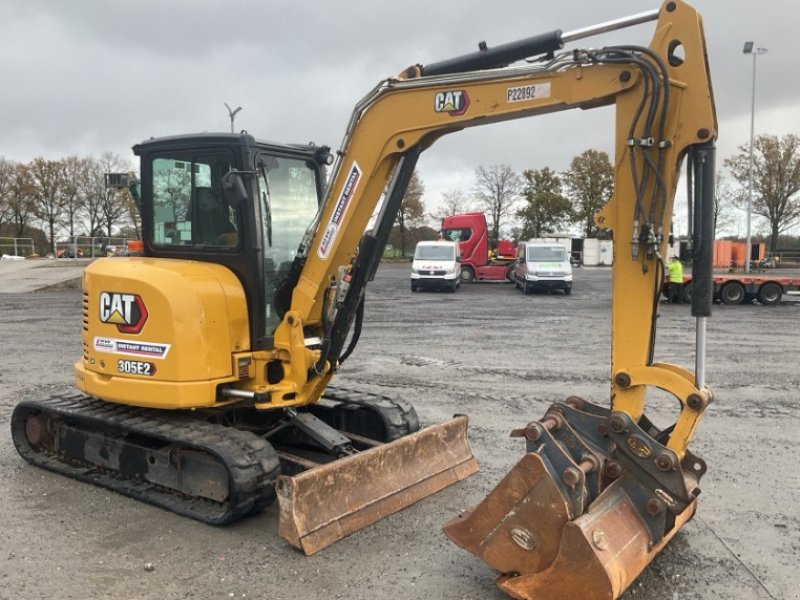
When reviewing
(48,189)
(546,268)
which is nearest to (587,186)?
(546,268)

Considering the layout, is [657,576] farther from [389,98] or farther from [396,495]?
[389,98]

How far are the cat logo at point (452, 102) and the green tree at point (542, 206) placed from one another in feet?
188

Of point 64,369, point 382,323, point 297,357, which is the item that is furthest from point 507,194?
point 297,357

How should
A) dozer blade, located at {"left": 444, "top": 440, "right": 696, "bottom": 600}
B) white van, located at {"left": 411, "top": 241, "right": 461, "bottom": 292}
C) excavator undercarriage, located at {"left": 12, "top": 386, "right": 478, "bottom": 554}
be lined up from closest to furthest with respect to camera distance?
dozer blade, located at {"left": 444, "top": 440, "right": 696, "bottom": 600} < excavator undercarriage, located at {"left": 12, "top": 386, "right": 478, "bottom": 554} < white van, located at {"left": 411, "top": 241, "right": 461, "bottom": 292}

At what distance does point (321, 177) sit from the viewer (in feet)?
19.2

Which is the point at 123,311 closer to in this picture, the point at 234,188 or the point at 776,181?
the point at 234,188

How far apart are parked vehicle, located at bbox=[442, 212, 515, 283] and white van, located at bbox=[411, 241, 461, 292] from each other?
5.53 m

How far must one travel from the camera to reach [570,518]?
3.55 meters

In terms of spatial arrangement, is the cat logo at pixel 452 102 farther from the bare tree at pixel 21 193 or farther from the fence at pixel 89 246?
the bare tree at pixel 21 193

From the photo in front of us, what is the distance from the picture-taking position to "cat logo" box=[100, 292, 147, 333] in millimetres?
5121

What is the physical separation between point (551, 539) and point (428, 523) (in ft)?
4.71

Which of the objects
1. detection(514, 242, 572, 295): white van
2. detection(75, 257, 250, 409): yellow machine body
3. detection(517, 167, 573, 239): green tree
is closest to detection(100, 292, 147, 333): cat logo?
detection(75, 257, 250, 409): yellow machine body

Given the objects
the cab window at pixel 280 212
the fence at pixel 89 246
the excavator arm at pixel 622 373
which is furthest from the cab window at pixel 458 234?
the excavator arm at pixel 622 373

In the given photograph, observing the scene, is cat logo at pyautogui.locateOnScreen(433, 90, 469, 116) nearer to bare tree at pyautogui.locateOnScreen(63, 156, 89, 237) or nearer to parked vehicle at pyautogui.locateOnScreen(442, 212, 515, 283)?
parked vehicle at pyautogui.locateOnScreen(442, 212, 515, 283)
